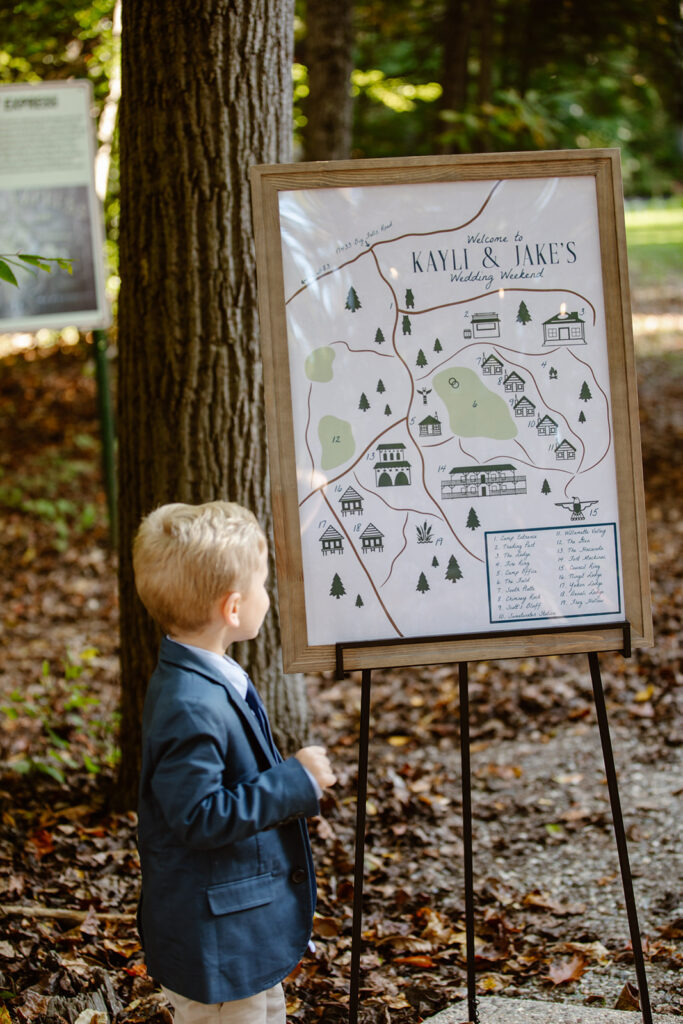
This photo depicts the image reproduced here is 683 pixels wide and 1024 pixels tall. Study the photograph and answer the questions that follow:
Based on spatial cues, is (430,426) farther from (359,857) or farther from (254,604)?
(359,857)

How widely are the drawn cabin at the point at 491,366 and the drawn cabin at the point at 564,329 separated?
137 millimetres

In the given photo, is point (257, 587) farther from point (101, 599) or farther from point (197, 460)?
point (101, 599)

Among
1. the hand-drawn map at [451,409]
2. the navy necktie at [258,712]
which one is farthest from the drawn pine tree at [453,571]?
the navy necktie at [258,712]

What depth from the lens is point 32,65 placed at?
23.5 ft

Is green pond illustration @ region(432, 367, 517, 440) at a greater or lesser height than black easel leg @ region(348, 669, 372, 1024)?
greater

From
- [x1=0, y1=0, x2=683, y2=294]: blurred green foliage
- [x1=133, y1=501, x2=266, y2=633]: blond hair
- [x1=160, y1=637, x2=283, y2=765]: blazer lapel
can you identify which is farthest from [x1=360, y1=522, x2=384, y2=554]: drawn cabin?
[x1=0, y1=0, x2=683, y2=294]: blurred green foliage

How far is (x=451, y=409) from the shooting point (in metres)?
2.45

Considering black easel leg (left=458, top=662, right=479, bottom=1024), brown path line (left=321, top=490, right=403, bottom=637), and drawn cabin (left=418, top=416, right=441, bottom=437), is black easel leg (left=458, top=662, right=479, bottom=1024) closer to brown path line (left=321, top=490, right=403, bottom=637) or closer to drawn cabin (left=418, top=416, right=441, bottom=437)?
brown path line (left=321, top=490, right=403, bottom=637)

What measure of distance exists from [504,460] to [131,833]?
2248 mm

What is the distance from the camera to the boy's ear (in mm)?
2021

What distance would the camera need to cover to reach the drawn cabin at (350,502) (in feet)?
7.88

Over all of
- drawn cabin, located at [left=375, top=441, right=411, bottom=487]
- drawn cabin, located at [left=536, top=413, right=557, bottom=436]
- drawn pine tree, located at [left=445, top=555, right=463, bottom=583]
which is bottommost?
drawn pine tree, located at [left=445, top=555, right=463, bottom=583]

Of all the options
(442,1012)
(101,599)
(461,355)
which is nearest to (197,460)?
(461,355)

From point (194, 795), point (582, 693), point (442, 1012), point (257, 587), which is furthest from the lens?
point (582, 693)
